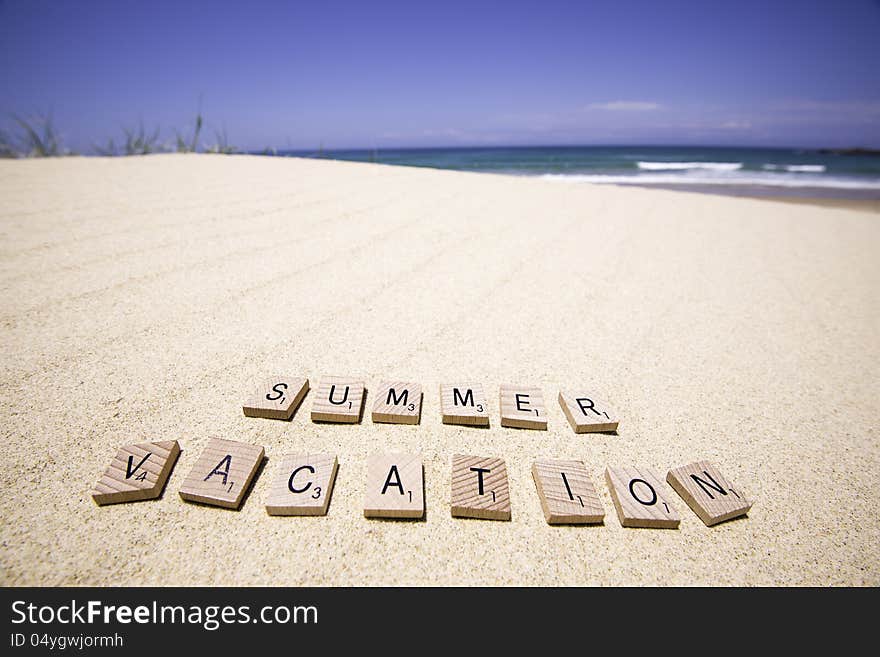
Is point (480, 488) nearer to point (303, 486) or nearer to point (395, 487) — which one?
point (395, 487)

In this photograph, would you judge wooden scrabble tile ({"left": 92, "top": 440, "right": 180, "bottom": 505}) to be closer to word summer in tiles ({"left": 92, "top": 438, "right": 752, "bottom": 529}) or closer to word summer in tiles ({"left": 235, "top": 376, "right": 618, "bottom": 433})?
word summer in tiles ({"left": 92, "top": 438, "right": 752, "bottom": 529})

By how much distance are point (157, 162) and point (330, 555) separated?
493cm

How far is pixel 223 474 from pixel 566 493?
2.63 ft

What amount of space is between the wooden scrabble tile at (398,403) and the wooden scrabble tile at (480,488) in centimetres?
21

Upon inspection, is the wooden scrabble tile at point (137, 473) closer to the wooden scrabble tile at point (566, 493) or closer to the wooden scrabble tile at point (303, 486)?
the wooden scrabble tile at point (303, 486)

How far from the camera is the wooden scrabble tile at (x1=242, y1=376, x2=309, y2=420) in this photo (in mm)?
1097

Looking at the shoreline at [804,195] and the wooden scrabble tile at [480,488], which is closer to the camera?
the wooden scrabble tile at [480,488]

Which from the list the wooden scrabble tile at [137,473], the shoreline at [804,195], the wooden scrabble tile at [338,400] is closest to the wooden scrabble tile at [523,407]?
the wooden scrabble tile at [338,400]

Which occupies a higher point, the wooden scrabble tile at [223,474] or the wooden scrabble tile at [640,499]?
the wooden scrabble tile at [223,474]

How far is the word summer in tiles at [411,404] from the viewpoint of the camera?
1.11 meters

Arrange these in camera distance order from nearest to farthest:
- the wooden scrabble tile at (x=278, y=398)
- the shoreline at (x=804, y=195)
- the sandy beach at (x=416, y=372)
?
the sandy beach at (x=416, y=372), the wooden scrabble tile at (x=278, y=398), the shoreline at (x=804, y=195)

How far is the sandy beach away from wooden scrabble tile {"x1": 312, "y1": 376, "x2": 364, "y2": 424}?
5 cm

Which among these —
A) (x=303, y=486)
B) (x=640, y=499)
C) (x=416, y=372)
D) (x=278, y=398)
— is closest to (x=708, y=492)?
(x=640, y=499)

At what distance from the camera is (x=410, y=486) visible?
3.01 feet
